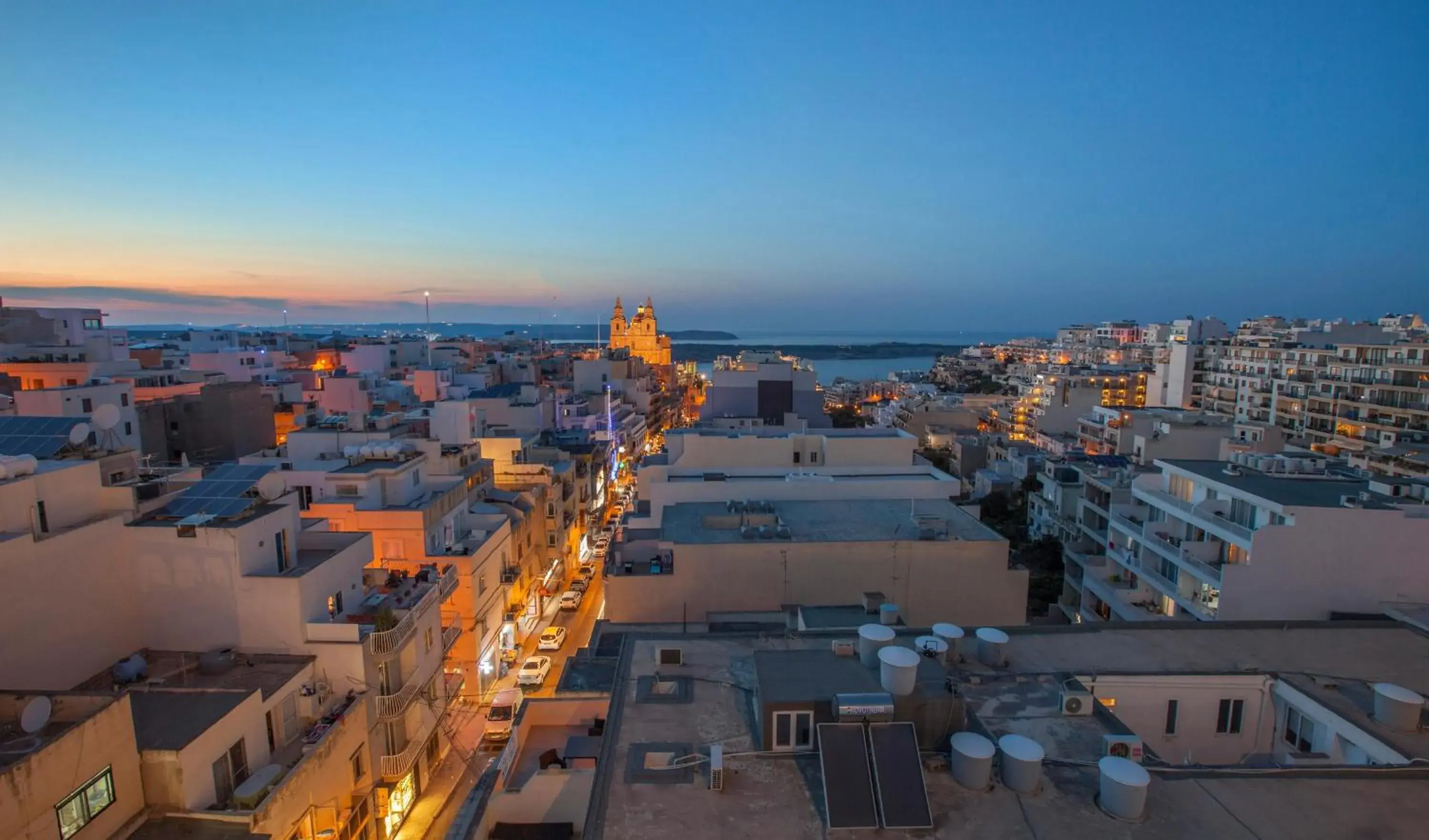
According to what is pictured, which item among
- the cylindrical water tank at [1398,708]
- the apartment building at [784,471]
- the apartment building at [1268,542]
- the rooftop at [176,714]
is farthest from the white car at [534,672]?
the cylindrical water tank at [1398,708]

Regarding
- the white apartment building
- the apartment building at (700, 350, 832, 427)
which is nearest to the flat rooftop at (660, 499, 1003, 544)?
the white apartment building

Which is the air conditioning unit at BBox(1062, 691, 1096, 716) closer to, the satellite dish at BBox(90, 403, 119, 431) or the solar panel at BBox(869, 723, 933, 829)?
the solar panel at BBox(869, 723, 933, 829)

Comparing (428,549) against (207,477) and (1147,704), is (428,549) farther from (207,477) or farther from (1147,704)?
(1147,704)

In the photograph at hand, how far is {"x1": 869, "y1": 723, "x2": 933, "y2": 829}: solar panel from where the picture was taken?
296 inches

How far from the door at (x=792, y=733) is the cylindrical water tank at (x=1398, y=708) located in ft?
26.8

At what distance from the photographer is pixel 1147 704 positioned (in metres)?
11.1

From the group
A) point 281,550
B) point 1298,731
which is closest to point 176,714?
point 281,550

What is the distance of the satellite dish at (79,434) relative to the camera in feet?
47.4

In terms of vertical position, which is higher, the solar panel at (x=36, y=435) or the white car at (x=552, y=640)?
the solar panel at (x=36, y=435)

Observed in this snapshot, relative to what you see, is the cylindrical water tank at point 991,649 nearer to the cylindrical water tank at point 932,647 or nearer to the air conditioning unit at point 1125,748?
the cylindrical water tank at point 932,647

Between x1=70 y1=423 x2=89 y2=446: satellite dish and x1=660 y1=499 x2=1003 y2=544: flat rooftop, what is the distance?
12.5 metres

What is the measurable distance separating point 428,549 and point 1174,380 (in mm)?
79371

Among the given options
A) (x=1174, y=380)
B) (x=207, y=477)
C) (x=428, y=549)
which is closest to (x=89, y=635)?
(x=207, y=477)

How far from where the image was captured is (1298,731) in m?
11.0
